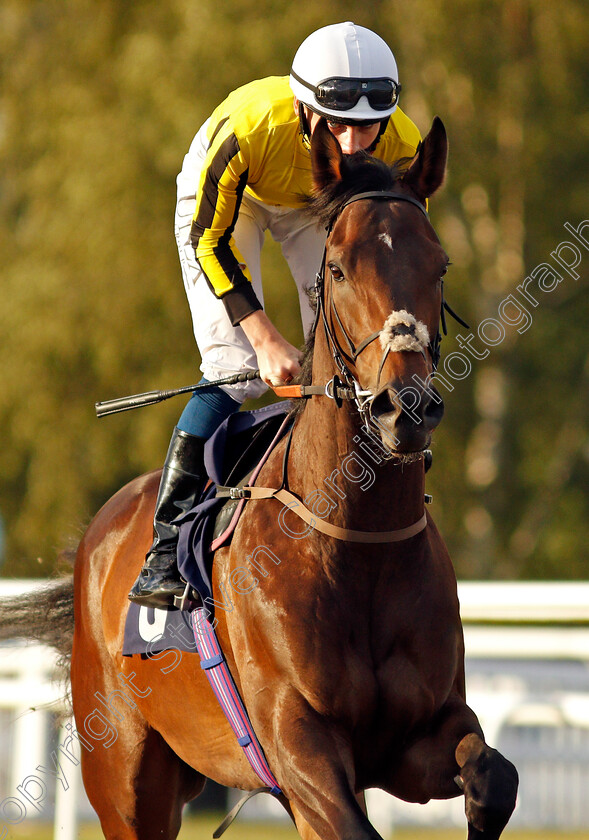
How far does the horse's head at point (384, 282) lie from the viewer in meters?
2.99

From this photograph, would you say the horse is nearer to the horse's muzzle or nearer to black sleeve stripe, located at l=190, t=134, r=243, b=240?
the horse's muzzle

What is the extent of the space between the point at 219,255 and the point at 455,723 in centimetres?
166

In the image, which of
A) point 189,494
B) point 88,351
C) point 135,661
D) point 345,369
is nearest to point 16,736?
point 135,661

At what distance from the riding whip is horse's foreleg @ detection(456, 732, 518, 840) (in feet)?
4.70

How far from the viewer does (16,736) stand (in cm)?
714

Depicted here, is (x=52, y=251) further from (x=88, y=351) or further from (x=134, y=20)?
(x=134, y=20)

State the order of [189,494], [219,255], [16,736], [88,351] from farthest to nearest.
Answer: [88,351]
[16,736]
[189,494]
[219,255]

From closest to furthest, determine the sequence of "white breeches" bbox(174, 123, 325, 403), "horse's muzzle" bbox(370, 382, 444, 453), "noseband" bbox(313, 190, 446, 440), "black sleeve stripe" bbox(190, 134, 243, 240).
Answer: "horse's muzzle" bbox(370, 382, 444, 453)
"noseband" bbox(313, 190, 446, 440)
"black sleeve stripe" bbox(190, 134, 243, 240)
"white breeches" bbox(174, 123, 325, 403)

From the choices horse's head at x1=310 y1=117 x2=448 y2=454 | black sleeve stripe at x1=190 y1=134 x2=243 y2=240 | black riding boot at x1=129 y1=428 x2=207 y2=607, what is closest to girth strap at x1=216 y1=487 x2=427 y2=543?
horse's head at x1=310 y1=117 x2=448 y2=454

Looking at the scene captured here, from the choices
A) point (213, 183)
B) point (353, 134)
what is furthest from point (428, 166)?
point (213, 183)

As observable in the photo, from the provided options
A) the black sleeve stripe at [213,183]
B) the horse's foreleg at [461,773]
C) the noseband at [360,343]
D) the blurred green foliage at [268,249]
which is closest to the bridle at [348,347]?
the noseband at [360,343]

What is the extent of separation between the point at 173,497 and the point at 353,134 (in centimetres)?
140

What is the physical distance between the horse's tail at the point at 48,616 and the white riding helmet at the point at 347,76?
264cm

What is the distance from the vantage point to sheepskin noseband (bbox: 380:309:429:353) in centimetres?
304
